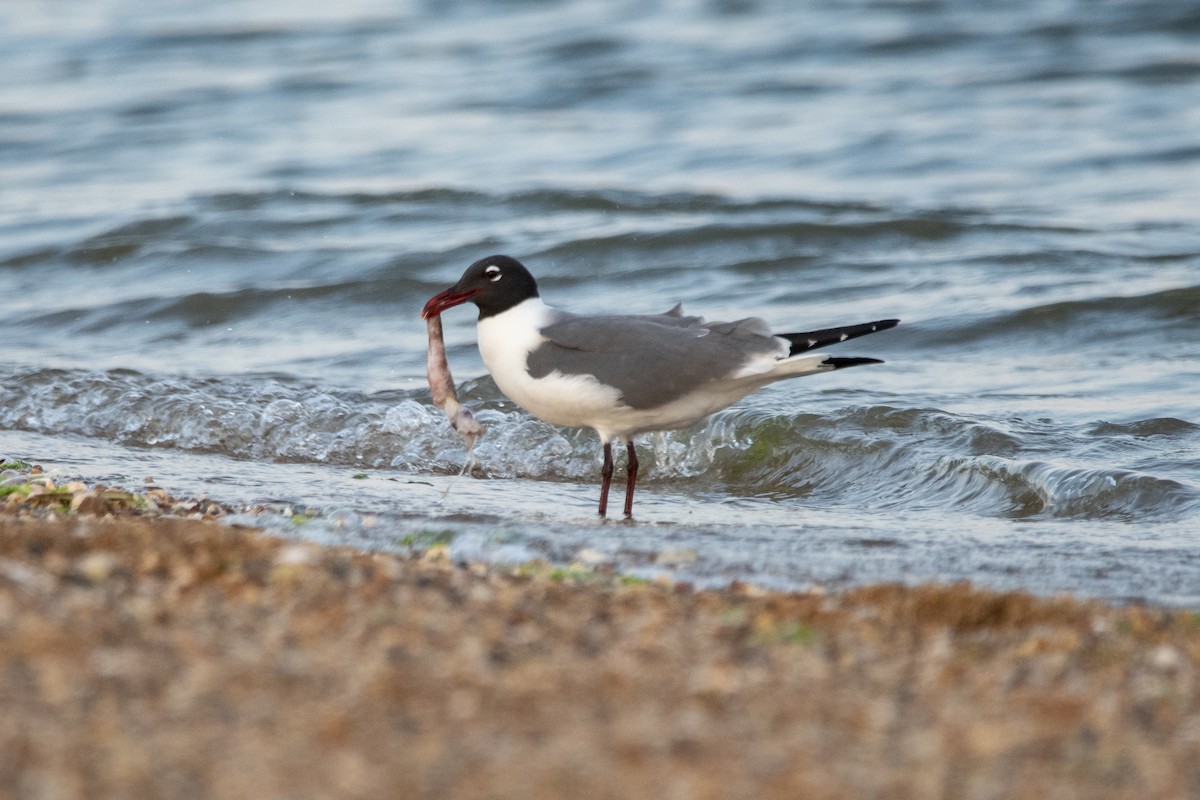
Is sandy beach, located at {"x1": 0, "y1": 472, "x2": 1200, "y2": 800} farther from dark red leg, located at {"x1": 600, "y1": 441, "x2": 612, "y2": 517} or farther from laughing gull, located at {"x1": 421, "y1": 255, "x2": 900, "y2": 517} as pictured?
dark red leg, located at {"x1": 600, "y1": 441, "x2": 612, "y2": 517}

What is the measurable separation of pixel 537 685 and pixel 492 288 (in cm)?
329

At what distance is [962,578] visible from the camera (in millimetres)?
5203

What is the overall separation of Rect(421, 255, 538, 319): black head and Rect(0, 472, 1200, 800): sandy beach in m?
2.11

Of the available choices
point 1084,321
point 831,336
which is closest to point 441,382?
point 831,336

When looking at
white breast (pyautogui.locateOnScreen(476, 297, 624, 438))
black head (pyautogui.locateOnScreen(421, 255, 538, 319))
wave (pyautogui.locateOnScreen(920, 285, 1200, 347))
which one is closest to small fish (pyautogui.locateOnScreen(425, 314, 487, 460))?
black head (pyautogui.locateOnScreen(421, 255, 538, 319))

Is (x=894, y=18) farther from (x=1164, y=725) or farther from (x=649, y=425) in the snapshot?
(x=1164, y=725)

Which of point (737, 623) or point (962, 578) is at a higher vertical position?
point (737, 623)

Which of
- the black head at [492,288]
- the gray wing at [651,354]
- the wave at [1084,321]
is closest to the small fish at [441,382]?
the black head at [492,288]


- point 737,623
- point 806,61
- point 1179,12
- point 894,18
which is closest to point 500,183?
point 806,61

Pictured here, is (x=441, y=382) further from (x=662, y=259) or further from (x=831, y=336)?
(x=662, y=259)

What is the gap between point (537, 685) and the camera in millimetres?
3236

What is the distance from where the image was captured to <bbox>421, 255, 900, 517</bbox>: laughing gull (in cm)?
595

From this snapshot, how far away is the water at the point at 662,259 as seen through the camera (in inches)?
258

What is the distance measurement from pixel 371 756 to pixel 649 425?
3557mm
